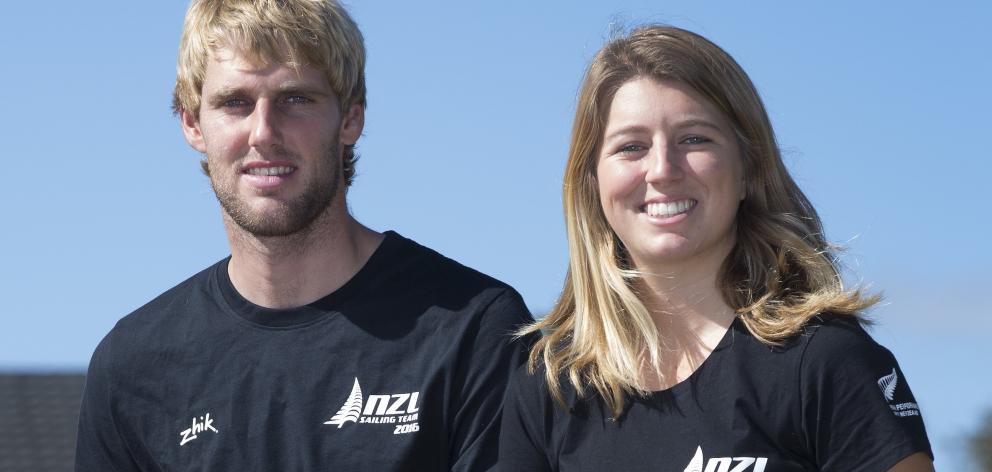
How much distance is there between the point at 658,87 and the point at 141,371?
2.40 meters

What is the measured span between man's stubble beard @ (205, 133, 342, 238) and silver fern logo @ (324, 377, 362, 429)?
0.65m

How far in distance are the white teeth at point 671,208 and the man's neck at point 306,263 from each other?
Result: 1.47 meters

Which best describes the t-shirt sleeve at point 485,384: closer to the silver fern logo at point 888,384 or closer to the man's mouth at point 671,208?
the man's mouth at point 671,208

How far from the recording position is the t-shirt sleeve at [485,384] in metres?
4.73

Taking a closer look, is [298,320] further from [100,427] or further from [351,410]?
[100,427]

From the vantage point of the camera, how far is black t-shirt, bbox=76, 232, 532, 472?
4.79m

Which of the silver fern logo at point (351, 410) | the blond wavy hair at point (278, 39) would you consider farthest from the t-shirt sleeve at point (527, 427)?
the blond wavy hair at point (278, 39)

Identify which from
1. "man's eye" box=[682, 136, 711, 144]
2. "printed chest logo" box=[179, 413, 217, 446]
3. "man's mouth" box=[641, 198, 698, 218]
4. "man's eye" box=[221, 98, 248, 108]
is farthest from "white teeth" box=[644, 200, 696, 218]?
"printed chest logo" box=[179, 413, 217, 446]

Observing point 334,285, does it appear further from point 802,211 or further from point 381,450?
point 802,211

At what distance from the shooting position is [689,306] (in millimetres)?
4199

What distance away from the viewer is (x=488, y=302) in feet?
16.4

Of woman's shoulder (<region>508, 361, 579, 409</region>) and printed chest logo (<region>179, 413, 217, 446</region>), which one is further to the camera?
printed chest logo (<region>179, 413, 217, 446</region>)

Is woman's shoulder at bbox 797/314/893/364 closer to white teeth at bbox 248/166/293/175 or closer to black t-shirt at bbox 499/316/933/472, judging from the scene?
black t-shirt at bbox 499/316/933/472

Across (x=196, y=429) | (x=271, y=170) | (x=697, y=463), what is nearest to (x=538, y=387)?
(x=697, y=463)
